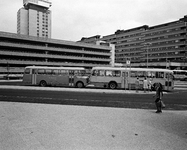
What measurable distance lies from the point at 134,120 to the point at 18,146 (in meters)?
4.81

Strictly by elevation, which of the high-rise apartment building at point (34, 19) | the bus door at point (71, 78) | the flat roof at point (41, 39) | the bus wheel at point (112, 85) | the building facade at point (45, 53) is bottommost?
the bus wheel at point (112, 85)

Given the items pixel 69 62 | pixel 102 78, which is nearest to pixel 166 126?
pixel 102 78

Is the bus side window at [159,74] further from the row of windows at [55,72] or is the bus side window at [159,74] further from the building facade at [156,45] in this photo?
the building facade at [156,45]

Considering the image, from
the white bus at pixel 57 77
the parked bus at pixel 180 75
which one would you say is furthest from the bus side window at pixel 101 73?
the parked bus at pixel 180 75

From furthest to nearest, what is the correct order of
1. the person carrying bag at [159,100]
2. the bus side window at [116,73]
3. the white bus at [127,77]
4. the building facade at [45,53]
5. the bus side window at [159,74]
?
the building facade at [45,53] → the bus side window at [116,73] → the bus side window at [159,74] → the white bus at [127,77] → the person carrying bag at [159,100]

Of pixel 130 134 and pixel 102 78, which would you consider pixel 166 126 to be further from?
pixel 102 78

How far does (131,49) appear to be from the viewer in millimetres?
91125

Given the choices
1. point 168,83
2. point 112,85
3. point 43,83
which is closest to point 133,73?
point 112,85

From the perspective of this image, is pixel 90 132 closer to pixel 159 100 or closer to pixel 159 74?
pixel 159 100

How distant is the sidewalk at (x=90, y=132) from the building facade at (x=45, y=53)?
48.5 metres

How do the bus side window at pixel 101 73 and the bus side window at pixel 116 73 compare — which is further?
the bus side window at pixel 101 73

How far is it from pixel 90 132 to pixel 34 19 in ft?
383

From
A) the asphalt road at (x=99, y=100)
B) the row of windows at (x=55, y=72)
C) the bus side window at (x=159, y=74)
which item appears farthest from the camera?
the row of windows at (x=55, y=72)

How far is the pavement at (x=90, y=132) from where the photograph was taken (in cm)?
466
